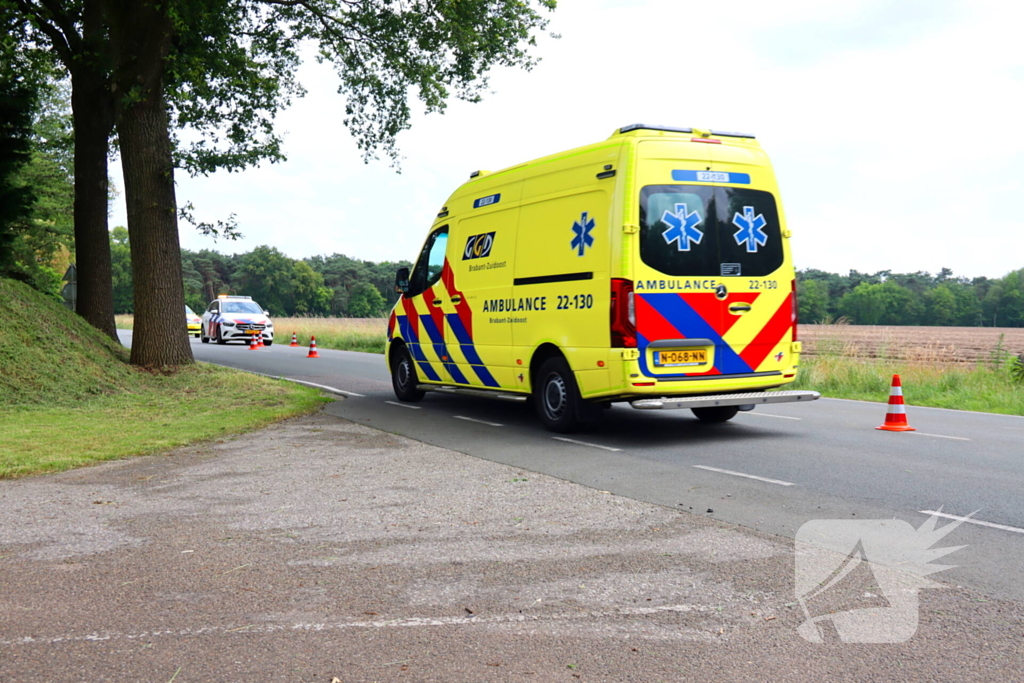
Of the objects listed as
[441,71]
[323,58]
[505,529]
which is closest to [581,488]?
[505,529]

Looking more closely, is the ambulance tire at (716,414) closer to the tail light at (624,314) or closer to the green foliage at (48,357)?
the tail light at (624,314)

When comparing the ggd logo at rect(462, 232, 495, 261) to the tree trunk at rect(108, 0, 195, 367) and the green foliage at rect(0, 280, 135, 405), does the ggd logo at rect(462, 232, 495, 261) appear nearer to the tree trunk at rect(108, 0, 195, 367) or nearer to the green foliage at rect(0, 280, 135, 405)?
the green foliage at rect(0, 280, 135, 405)

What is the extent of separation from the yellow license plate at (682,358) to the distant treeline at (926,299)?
34.5 m

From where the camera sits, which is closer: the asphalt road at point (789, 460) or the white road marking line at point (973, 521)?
the white road marking line at point (973, 521)

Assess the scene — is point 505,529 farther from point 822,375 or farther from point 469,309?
point 822,375

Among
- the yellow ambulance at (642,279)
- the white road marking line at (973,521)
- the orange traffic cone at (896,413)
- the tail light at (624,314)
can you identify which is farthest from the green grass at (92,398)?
the orange traffic cone at (896,413)

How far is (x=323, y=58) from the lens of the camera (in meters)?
21.2

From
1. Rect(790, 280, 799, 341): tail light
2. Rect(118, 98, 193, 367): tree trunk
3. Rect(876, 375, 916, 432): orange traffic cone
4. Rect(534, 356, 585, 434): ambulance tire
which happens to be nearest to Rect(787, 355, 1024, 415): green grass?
Rect(876, 375, 916, 432): orange traffic cone

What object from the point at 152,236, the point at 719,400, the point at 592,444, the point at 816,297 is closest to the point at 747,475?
the point at 719,400

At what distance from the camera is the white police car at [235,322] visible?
3322cm

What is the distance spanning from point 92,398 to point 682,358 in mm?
8571

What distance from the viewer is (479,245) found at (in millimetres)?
11227

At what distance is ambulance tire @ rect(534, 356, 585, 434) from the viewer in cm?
969

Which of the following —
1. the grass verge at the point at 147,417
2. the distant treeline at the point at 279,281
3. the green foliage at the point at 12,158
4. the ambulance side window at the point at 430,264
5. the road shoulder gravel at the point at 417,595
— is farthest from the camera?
the distant treeline at the point at 279,281
